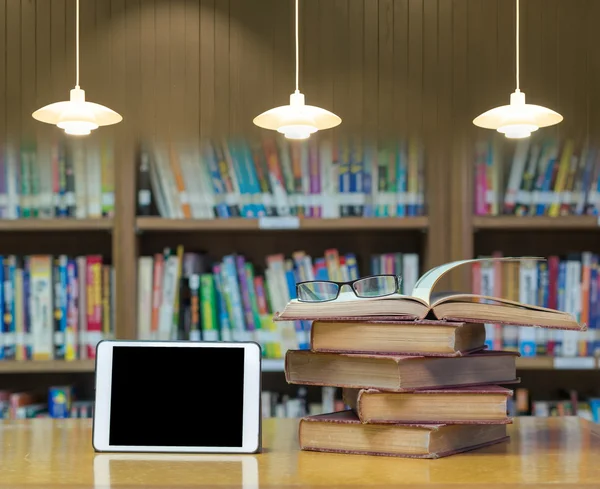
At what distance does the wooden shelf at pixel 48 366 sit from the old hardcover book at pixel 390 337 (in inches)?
60.4

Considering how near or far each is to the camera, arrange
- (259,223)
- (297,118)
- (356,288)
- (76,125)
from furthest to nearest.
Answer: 1. (259,223)
2. (76,125)
3. (297,118)
4. (356,288)

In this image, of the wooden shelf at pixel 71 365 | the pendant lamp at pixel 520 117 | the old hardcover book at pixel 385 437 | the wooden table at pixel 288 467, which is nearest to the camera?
the wooden table at pixel 288 467

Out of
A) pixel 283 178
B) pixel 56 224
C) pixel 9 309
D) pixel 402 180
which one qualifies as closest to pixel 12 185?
pixel 56 224

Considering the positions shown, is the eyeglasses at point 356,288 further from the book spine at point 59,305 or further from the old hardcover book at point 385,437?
the book spine at point 59,305

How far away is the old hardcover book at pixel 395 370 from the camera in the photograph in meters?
1.09

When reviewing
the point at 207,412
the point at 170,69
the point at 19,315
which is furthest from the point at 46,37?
the point at 207,412

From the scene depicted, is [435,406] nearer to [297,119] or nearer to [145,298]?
[297,119]

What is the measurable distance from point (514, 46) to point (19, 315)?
1866 mm

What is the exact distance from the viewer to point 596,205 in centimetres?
254

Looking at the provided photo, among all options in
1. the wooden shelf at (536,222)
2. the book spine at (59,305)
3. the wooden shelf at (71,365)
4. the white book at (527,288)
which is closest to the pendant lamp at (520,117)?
the wooden shelf at (536,222)

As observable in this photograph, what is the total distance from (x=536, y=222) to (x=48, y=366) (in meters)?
1.64

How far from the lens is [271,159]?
2.57 m

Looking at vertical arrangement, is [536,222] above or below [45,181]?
below

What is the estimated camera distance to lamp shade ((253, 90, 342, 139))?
1.66 m
